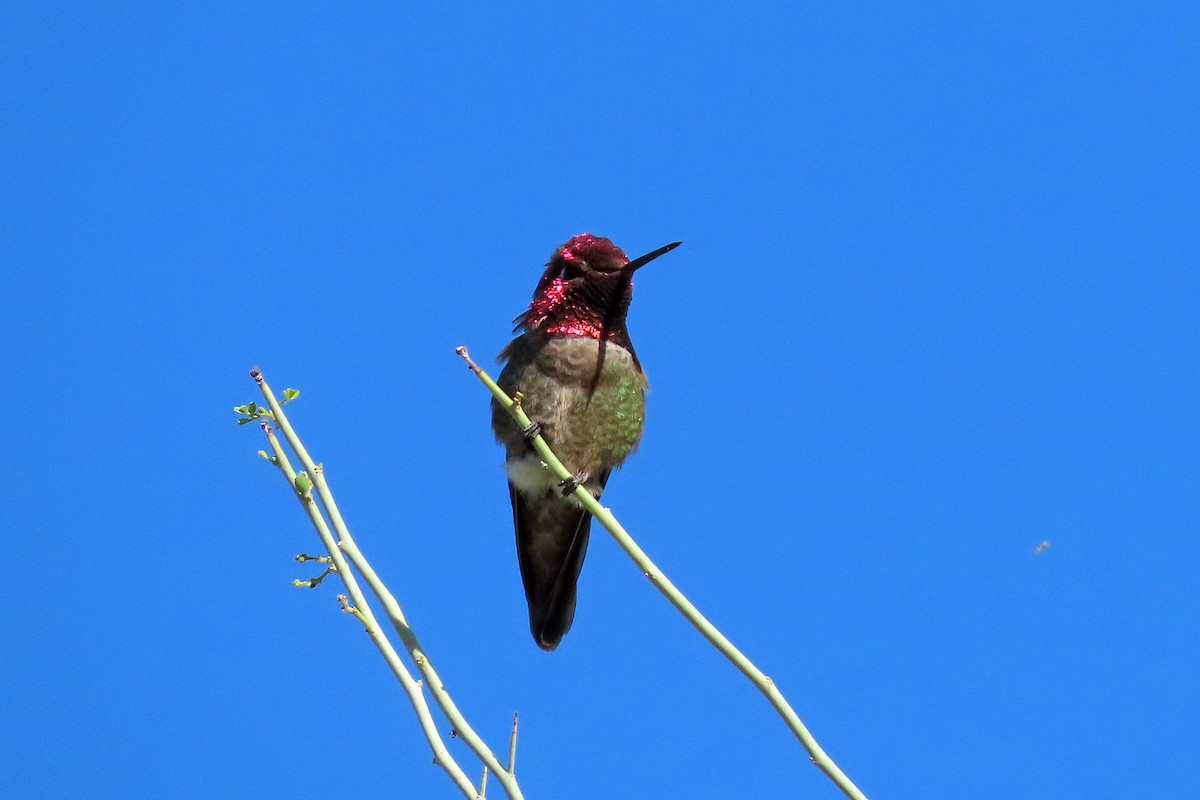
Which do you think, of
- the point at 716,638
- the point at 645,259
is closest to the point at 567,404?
the point at 645,259

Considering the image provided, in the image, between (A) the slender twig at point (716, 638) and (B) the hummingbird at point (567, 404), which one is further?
(B) the hummingbird at point (567, 404)

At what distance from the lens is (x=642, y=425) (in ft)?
20.1

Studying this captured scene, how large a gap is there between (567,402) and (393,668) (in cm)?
305

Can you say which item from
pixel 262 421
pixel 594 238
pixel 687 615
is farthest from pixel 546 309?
pixel 687 615

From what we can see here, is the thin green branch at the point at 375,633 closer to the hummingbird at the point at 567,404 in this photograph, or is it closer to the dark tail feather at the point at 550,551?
the hummingbird at the point at 567,404

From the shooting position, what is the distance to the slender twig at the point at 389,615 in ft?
8.54

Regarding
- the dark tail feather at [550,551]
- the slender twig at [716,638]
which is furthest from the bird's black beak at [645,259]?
the slender twig at [716,638]

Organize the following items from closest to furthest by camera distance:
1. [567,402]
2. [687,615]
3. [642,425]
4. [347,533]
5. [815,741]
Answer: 1. [815,741]
2. [687,615]
3. [347,533]
4. [567,402]
5. [642,425]

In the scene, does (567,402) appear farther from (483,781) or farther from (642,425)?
(483,781)

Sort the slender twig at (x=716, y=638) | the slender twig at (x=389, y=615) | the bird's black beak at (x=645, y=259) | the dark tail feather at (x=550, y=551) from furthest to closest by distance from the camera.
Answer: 1. the dark tail feather at (x=550, y=551)
2. the bird's black beak at (x=645, y=259)
3. the slender twig at (x=389, y=615)
4. the slender twig at (x=716, y=638)

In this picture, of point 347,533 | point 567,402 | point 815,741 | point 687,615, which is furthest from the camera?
point 567,402

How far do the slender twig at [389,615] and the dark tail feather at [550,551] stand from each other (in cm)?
318

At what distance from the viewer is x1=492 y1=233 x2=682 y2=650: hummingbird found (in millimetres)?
5746

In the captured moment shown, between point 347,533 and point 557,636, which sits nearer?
point 347,533
